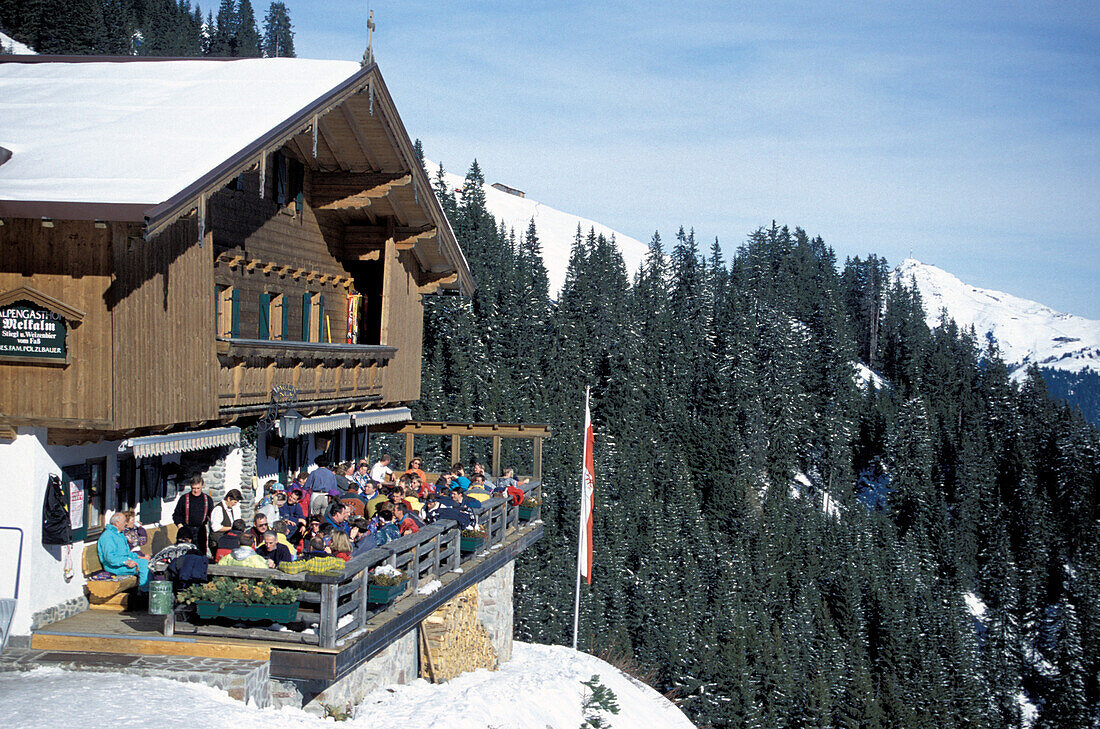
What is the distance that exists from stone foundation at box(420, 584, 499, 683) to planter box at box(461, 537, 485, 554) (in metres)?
0.90

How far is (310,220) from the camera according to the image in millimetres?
19703

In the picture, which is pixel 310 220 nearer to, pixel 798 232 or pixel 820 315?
pixel 820 315

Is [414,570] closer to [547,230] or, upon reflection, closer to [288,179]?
[288,179]

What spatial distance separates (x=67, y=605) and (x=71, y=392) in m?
2.63

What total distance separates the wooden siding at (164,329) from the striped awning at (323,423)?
2.65m

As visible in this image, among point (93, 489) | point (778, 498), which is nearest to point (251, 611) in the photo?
point (93, 489)

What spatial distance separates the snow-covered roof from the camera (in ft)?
39.5

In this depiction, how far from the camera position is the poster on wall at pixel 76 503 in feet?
41.5

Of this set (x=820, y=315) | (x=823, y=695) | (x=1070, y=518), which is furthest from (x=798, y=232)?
(x=823, y=695)

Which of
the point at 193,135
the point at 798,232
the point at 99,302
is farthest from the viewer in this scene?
the point at 798,232

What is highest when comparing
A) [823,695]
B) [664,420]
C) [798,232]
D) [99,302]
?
[798,232]

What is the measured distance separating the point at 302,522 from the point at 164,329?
3.49 metres

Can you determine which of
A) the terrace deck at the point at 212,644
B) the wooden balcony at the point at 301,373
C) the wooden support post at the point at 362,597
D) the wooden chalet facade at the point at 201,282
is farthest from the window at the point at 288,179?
the wooden support post at the point at 362,597

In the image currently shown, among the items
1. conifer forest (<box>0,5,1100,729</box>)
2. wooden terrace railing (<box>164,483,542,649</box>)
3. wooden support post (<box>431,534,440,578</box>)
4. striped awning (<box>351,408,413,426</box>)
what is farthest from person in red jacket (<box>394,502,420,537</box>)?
conifer forest (<box>0,5,1100,729</box>)
